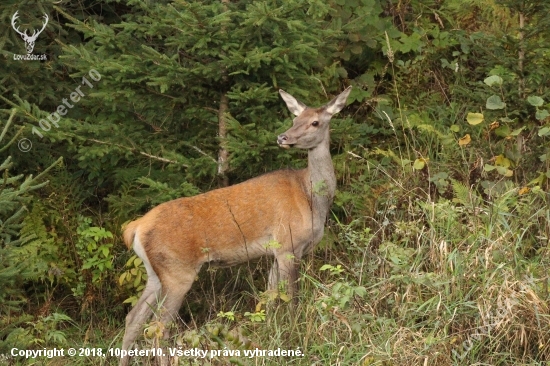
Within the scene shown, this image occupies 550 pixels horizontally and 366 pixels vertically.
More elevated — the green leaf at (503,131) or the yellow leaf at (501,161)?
the green leaf at (503,131)

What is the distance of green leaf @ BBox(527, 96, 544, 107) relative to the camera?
855cm

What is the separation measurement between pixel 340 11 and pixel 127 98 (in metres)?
2.70

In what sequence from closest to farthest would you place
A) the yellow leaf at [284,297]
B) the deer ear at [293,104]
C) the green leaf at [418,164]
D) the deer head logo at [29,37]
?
the yellow leaf at [284,297] → the deer ear at [293,104] → the green leaf at [418,164] → the deer head logo at [29,37]

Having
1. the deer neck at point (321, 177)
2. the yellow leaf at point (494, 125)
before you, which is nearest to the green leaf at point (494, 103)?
the yellow leaf at point (494, 125)

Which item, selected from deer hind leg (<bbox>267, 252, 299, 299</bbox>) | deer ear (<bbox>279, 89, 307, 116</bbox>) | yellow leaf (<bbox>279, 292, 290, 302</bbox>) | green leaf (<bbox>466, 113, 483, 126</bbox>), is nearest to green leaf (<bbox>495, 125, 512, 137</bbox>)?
green leaf (<bbox>466, 113, 483, 126</bbox>)

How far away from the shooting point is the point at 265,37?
8.45 metres

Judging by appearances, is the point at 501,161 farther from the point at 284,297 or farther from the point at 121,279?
the point at 121,279

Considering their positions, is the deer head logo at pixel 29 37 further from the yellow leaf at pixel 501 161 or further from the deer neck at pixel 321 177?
the yellow leaf at pixel 501 161

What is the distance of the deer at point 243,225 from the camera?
802 cm

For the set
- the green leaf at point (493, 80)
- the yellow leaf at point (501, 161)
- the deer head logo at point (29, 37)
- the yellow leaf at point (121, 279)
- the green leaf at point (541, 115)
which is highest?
the deer head logo at point (29, 37)

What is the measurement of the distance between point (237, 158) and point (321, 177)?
76 cm

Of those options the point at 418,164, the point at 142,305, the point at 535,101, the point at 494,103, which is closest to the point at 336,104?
the point at 418,164

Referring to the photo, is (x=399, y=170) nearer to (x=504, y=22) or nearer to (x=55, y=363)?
(x=504, y=22)

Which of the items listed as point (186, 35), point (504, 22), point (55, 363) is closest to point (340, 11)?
point (504, 22)
